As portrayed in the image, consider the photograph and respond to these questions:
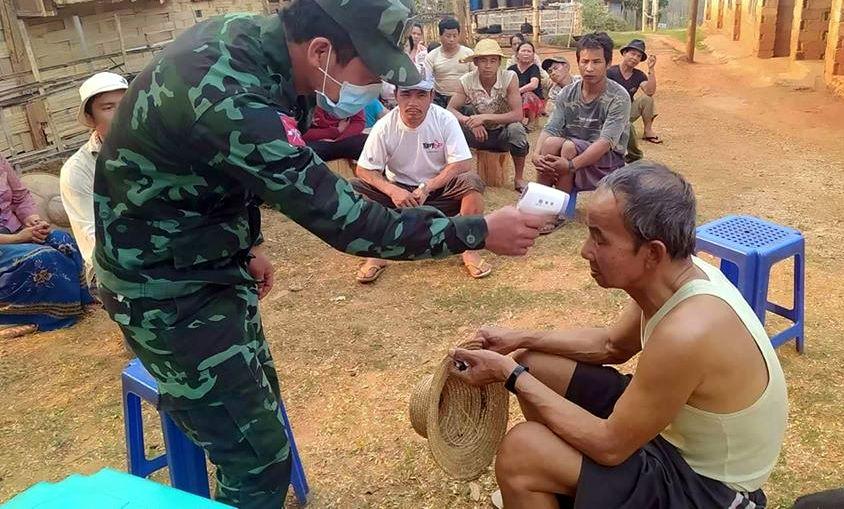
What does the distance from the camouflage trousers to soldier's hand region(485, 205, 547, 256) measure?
2.48ft

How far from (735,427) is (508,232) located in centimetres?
81

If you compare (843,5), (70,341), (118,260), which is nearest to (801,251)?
(118,260)

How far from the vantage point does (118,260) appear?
5.99 ft

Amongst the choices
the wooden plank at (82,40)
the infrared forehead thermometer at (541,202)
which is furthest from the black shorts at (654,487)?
the wooden plank at (82,40)

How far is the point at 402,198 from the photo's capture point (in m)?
4.71

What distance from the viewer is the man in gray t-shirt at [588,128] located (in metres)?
5.29

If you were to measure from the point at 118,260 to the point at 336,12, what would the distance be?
88 centimetres

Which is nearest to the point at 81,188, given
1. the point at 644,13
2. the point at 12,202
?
the point at 12,202

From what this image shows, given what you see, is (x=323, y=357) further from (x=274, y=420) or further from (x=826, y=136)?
(x=826, y=136)

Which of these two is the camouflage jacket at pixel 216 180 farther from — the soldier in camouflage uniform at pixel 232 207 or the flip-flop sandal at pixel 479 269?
the flip-flop sandal at pixel 479 269

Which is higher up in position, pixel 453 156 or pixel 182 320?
pixel 182 320

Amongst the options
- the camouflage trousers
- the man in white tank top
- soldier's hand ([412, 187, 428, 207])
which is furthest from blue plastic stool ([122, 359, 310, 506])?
soldier's hand ([412, 187, 428, 207])

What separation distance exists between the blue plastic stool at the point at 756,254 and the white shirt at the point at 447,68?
4.65 meters

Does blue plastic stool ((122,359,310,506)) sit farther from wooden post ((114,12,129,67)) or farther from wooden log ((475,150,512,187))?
wooden post ((114,12,129,67))
